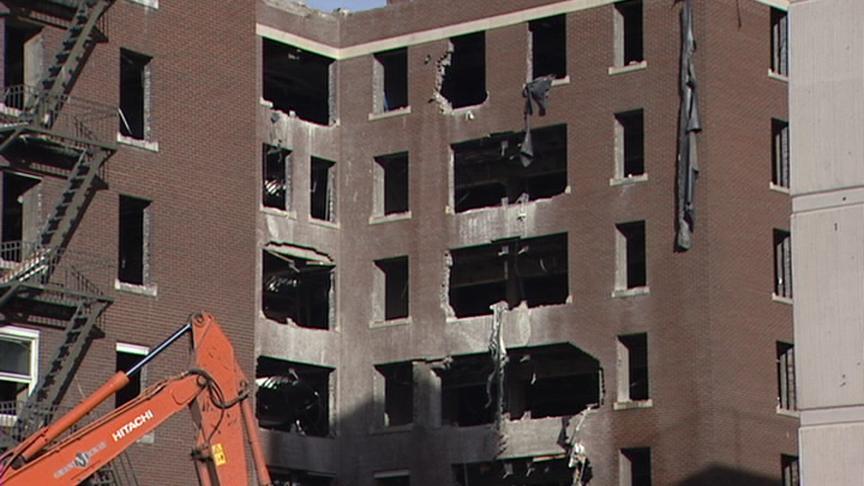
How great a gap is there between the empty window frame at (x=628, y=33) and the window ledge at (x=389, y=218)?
755 cm

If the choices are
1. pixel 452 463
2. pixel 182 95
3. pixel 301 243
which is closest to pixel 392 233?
pixel 301 243

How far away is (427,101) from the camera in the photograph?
203 ft

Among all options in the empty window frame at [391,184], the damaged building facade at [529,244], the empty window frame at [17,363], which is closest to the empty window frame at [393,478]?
the damaged building facade at [529,244]

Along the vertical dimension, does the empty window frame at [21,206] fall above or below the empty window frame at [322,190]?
below

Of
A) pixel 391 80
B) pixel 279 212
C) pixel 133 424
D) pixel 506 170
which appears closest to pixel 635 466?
pixel 506 170

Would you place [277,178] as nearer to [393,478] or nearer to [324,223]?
[324,223]

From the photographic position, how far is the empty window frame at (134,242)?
51219mm

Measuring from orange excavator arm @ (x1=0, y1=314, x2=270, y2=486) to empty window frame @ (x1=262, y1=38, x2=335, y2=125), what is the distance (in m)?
26.7

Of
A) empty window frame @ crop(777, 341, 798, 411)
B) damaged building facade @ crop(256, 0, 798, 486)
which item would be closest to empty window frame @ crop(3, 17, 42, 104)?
damaged building facade @ crop(256, 0, 798, 486)

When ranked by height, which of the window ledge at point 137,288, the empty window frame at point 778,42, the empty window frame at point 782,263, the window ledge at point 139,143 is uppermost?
the empty window frame at point 778,42

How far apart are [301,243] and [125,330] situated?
1177cm

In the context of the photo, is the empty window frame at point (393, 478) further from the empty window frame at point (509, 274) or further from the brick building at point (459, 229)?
the empty window frame at point (509, 274)

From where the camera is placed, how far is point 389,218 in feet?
203

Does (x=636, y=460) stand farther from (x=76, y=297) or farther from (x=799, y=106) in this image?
(x=799, y=106)
